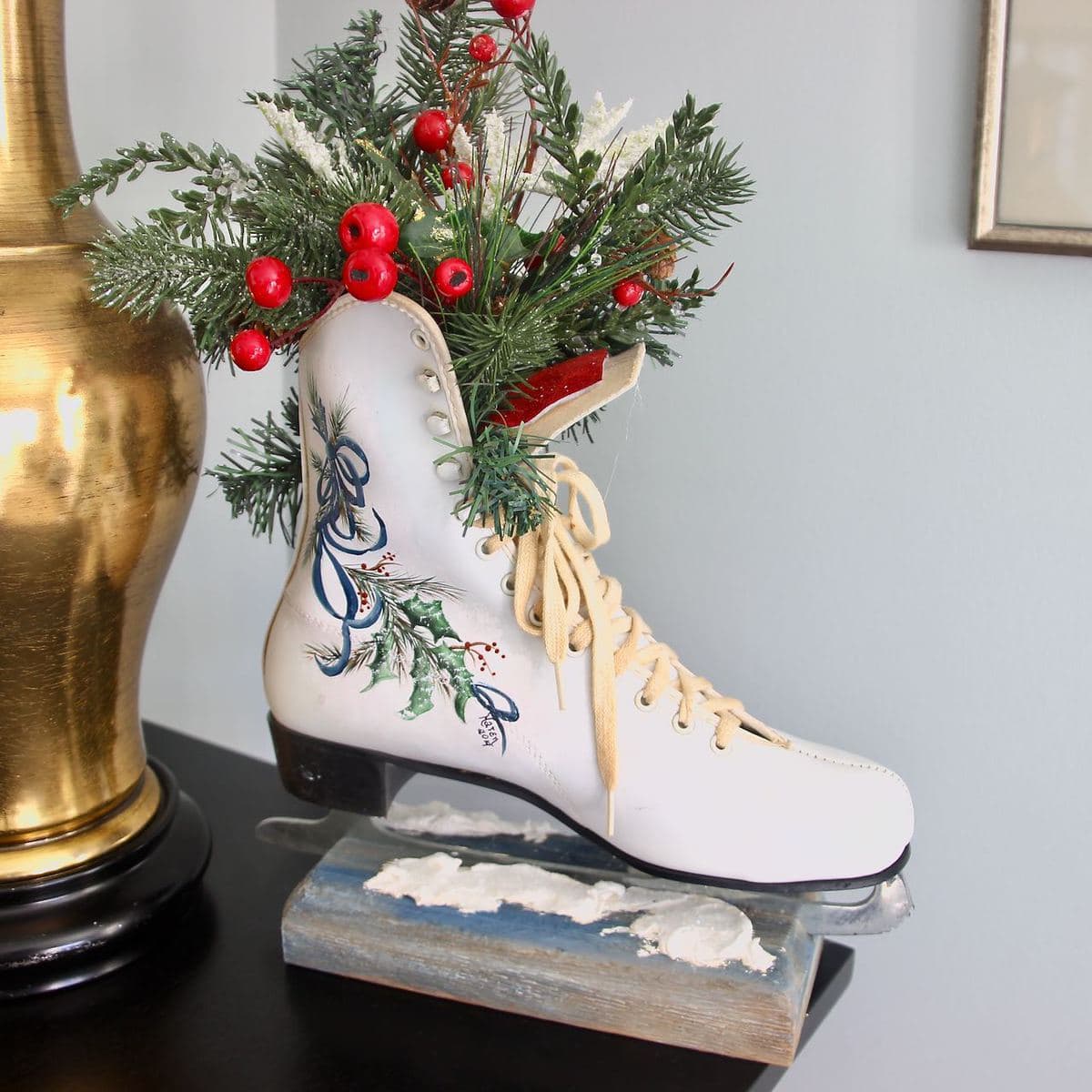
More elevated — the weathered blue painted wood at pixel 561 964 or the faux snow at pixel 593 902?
the faux snow at pixel 593 902

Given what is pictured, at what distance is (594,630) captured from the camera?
1.71ft

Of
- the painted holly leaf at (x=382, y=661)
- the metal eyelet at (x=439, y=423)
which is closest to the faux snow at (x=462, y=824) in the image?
the painted holly leaf at (x=382, y=661)

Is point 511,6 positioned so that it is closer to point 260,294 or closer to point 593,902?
point 260,294

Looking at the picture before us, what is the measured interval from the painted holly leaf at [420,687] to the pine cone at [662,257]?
20cm

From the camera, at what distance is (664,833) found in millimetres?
530

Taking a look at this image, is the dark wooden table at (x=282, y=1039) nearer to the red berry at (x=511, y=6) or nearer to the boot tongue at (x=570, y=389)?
the boot tongue at (x=570, y=389)

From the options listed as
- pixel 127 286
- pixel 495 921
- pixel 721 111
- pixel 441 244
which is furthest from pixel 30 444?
pixel 721 111

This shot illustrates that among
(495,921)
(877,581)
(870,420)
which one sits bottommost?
(495,921)

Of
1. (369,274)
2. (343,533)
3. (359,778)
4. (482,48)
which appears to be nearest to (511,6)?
(482,48)

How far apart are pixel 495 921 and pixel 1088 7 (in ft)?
1.76

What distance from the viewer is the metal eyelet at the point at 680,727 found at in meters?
0.53

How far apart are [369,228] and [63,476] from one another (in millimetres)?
178

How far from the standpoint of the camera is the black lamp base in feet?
1.81

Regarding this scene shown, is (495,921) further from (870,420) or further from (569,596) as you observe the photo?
(870,420)
